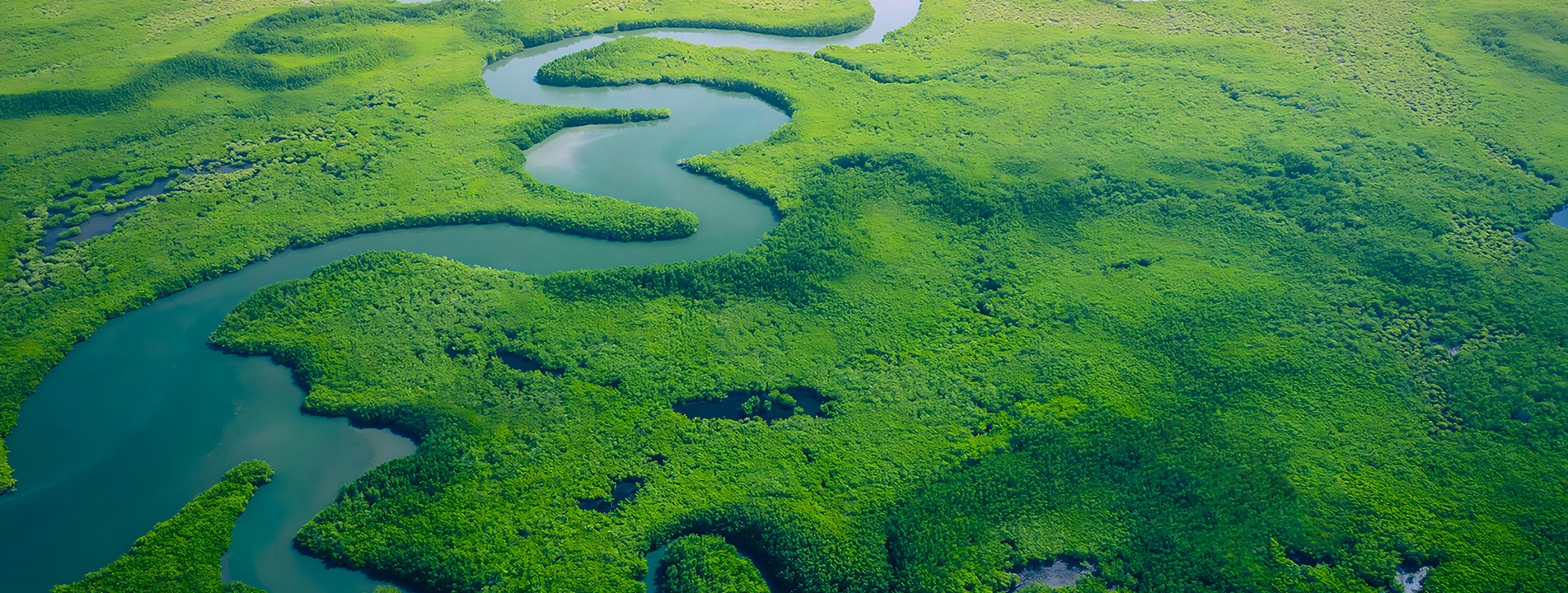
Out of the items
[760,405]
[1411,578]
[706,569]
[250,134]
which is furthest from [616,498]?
[250,134]

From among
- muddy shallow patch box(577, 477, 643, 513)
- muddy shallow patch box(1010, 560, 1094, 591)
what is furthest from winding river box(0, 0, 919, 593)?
muddy shallow patch box(1010, 560, 1094, 591)

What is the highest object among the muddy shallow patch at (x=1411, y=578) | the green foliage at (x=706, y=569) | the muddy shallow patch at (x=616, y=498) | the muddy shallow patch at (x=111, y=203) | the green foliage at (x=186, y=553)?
the muddy shallow patch at (x=111, y=203)

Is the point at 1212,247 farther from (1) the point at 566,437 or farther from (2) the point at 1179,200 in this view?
(1) the point at 566,437

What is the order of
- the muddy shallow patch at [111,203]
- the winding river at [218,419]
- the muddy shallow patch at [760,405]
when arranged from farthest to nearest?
1. the muddy shallow patch at [111,203]
2. the muddy shallow patch at [760,405]
3. the winding river at [218,419]

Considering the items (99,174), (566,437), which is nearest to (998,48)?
(566,437)

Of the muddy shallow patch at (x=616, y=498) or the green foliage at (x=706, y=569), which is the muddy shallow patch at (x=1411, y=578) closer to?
the green foliage at (x=706, y=569)

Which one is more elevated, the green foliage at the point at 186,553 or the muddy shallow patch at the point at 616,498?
the green foliage at the point at 186,553

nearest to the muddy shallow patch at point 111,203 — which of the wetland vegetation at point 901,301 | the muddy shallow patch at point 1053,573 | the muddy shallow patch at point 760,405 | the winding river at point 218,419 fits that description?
the wetland vegetation at point 901,301
